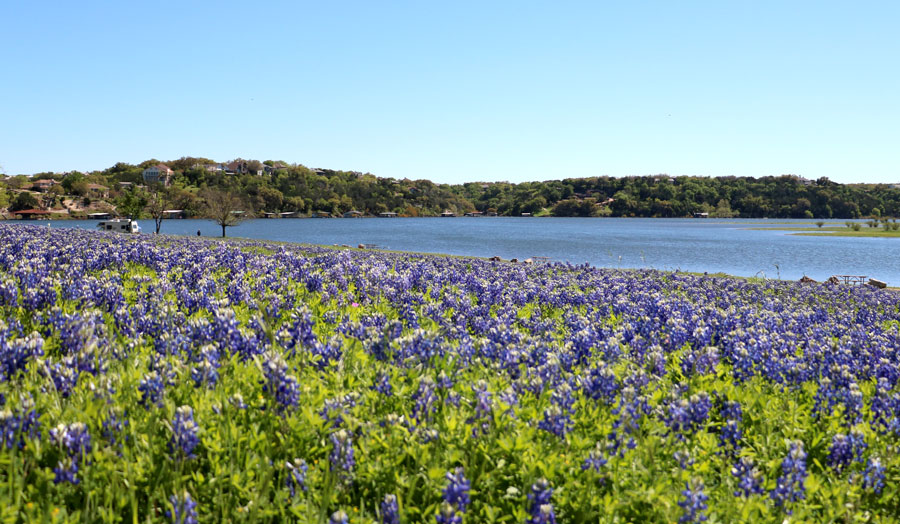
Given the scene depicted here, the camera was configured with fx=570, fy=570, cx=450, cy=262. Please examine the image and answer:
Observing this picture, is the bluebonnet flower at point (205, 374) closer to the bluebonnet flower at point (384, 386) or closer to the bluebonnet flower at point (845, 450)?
the bluebonnet flower at point (384, 386)

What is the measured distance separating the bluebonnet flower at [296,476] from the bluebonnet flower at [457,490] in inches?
31.4

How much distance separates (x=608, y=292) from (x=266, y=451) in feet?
28.5

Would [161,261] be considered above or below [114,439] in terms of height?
above

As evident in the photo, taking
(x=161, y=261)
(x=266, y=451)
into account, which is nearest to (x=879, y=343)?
(x=266, y=451)

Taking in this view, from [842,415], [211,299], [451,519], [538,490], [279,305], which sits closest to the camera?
[451,519]

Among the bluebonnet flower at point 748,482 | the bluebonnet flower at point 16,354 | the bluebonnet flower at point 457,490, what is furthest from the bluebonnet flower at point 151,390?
the bluebonnet flower at point 748,482

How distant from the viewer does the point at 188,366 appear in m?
4.09

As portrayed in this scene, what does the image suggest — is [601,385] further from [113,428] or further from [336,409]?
[113,428]

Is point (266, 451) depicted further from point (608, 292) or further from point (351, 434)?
point (608, 292)

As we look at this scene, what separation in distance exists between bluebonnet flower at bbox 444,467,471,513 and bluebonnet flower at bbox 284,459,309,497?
0.80 metres

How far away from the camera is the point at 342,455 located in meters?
3.30

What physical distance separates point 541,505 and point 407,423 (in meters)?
1.21

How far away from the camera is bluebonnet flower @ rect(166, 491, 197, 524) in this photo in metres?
2.80

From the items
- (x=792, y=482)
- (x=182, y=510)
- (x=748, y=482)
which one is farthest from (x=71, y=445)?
(x=792, y=482)
